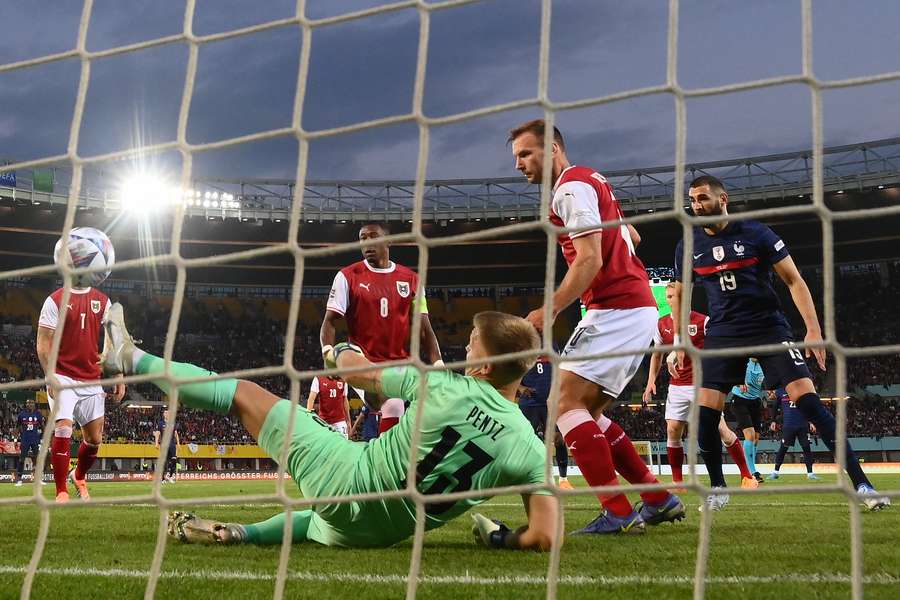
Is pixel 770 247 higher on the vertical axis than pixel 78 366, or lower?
higher

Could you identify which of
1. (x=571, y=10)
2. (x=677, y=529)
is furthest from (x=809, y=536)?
(x=571, y=10)

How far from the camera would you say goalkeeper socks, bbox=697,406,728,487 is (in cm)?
541

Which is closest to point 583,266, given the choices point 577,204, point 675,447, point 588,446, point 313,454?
point 577,204

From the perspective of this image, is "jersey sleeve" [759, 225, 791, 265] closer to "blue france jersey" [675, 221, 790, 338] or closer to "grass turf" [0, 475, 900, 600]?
"blue france jersey" [675, 221, 790, 338]

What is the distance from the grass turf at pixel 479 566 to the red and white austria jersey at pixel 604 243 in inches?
47.9

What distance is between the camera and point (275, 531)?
3.87 m

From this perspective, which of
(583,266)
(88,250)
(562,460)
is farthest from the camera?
(562,460)

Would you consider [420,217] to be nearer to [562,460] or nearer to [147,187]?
[562,460]

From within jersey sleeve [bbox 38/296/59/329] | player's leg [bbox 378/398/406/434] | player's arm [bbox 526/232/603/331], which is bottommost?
player's leg [bbox 378/398/406/434]

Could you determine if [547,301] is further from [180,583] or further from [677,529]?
[677,529]

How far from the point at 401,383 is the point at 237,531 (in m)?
1.18

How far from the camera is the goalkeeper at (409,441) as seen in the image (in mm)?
3338

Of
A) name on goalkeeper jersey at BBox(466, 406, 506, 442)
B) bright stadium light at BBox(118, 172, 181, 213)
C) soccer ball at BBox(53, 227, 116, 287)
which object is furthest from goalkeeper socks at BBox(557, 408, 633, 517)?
bright stadium light at BBox(118, 172, 181, 213)

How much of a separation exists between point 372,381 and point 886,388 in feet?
96.1
